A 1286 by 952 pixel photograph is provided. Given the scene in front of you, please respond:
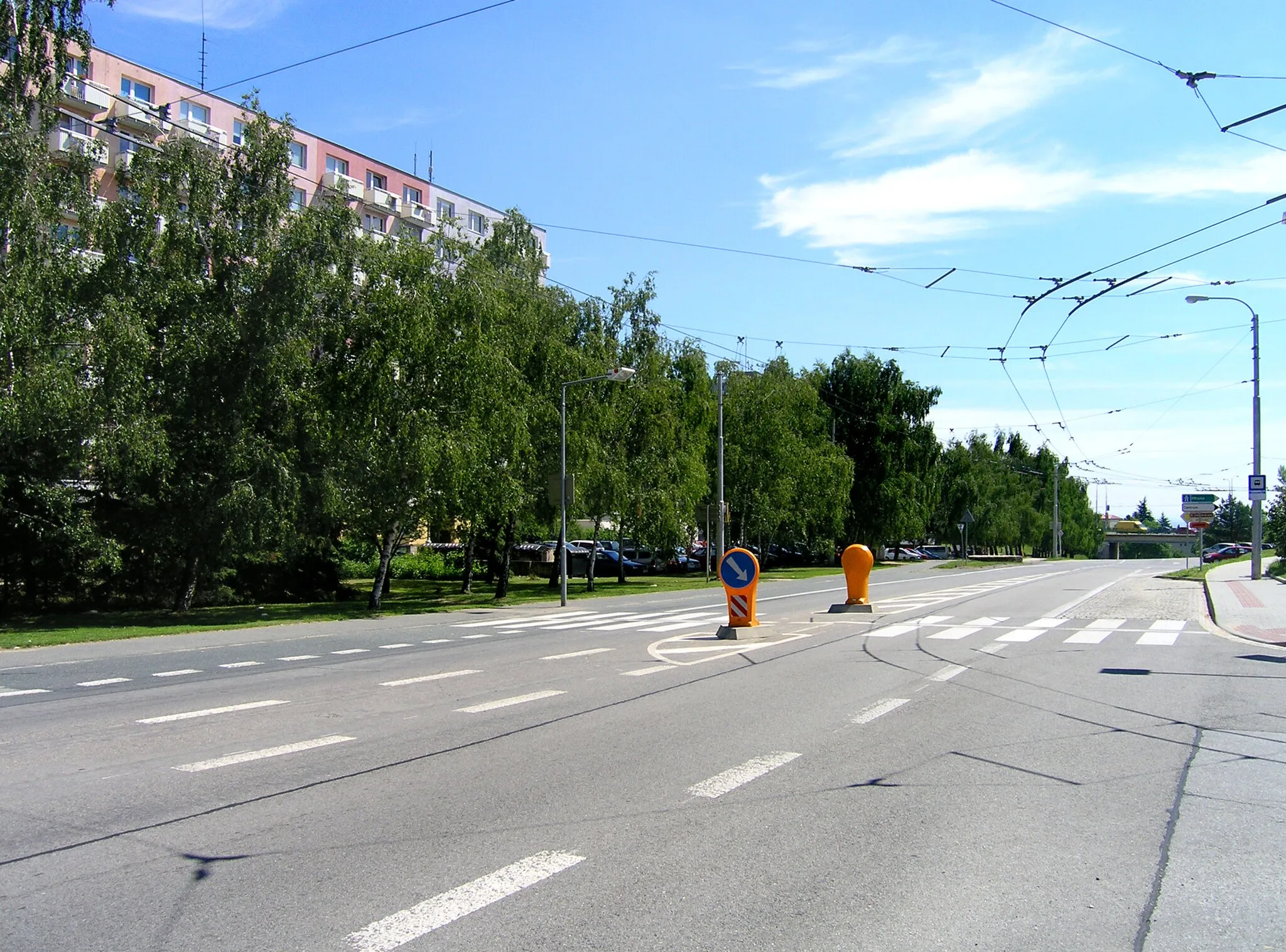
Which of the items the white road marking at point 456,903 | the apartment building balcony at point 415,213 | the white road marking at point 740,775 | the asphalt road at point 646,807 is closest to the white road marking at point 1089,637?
the asphalt road at point 646,807

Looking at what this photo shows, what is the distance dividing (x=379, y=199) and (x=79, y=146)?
30113 millimetres

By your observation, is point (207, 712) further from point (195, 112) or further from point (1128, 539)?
point (1128, 539)

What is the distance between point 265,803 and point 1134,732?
23.7 feet

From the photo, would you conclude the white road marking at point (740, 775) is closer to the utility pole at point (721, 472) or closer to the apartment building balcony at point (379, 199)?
the utility pole at point (721, 472)

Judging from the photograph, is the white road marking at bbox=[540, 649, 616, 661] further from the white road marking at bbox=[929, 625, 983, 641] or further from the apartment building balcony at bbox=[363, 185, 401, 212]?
the apartment building balcony at bbox=[363, 185, 401, 212]

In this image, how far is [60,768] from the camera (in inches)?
282

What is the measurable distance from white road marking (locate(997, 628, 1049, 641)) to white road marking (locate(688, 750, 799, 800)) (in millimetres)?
10431

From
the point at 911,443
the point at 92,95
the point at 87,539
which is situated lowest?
the point at 87,539

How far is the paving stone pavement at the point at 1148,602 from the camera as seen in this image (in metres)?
22.2

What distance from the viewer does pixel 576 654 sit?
14672 mm

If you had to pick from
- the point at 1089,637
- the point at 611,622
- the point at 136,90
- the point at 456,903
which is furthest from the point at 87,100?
the point at 456,903

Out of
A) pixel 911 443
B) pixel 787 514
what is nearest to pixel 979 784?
pixel 787 514

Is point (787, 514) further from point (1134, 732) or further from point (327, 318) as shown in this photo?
point (1134, 732)

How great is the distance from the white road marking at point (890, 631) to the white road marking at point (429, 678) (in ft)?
24.5
